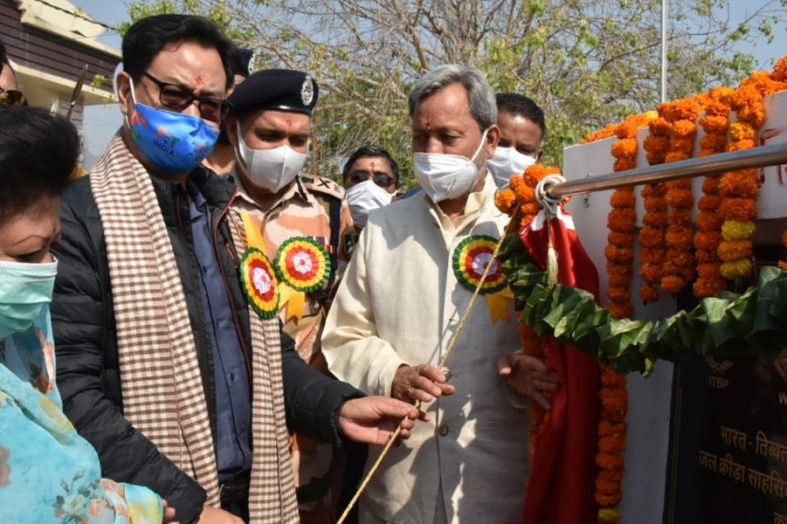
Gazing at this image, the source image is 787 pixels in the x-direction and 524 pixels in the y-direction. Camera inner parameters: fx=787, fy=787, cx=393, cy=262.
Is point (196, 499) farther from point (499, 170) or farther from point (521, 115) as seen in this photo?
point (521, 115)

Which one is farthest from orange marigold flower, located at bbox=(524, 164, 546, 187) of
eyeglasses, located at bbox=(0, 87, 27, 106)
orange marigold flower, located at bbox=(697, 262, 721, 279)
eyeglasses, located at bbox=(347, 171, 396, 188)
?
eyeglasses, located at bbox=(347, 171, 396, 188)

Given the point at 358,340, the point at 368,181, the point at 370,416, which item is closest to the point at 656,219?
the point at 370,416

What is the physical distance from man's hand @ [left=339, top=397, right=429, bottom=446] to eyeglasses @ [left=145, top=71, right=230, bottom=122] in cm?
105

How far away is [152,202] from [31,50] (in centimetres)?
1351

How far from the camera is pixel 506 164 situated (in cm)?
448

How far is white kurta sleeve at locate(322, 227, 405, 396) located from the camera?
9.30 feet

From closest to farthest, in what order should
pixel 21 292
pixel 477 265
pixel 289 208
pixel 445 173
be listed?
pixel 21 292 < pixel 477 265 < pixel 445 173 < pixel 289 208

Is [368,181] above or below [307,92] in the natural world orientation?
below

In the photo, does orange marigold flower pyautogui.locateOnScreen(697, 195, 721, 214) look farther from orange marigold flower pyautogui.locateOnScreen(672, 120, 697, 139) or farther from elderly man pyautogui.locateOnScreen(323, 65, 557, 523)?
elderly man pyautogui.locateOnScreen(323, 65, 557, 523)

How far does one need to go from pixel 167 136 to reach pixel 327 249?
1.27 m

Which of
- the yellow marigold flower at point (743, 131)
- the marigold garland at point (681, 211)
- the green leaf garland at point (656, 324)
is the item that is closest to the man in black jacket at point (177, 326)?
the green leaf garland at point (656, 324)

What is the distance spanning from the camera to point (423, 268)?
306cm

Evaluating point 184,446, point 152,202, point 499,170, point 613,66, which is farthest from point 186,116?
point 613,66

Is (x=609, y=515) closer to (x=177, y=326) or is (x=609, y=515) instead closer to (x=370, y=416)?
(x=370, y=416)
